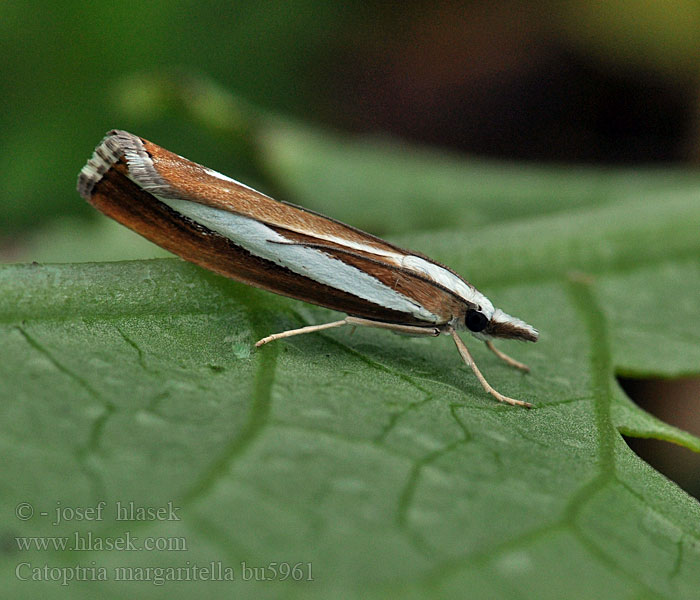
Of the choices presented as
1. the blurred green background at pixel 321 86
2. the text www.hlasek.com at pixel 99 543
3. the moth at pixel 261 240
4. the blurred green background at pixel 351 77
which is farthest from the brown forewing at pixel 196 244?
the blurred green background at pixel 351 77

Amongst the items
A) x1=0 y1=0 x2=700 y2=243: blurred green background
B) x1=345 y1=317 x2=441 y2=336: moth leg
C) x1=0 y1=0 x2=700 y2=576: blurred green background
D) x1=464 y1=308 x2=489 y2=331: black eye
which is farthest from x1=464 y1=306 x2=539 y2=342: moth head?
x1=0 y1=0 x2=700 y2=243: blurred green background

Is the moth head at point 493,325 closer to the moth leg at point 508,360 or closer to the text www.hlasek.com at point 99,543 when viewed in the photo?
the moth leg at point 508,360

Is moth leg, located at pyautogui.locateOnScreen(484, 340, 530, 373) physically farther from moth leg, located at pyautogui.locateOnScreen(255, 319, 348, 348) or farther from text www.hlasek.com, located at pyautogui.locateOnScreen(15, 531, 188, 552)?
text www.hlasek.com, located at pyautogui.locateOnScreen(15, 531, 188, 552)

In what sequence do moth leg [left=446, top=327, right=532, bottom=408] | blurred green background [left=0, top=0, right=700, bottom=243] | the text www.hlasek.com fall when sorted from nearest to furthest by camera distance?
A: the text www.hlasek.com
moth leg [left=446, top=327, right=532, bottom=408]
blurred green background [left=0, top=0, right=700, bottom=243]

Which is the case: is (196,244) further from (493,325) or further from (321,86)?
(321,86)

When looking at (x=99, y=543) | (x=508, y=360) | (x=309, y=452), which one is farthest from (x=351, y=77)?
(x=99, y=543)

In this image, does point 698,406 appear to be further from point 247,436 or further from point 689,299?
point 247,436
